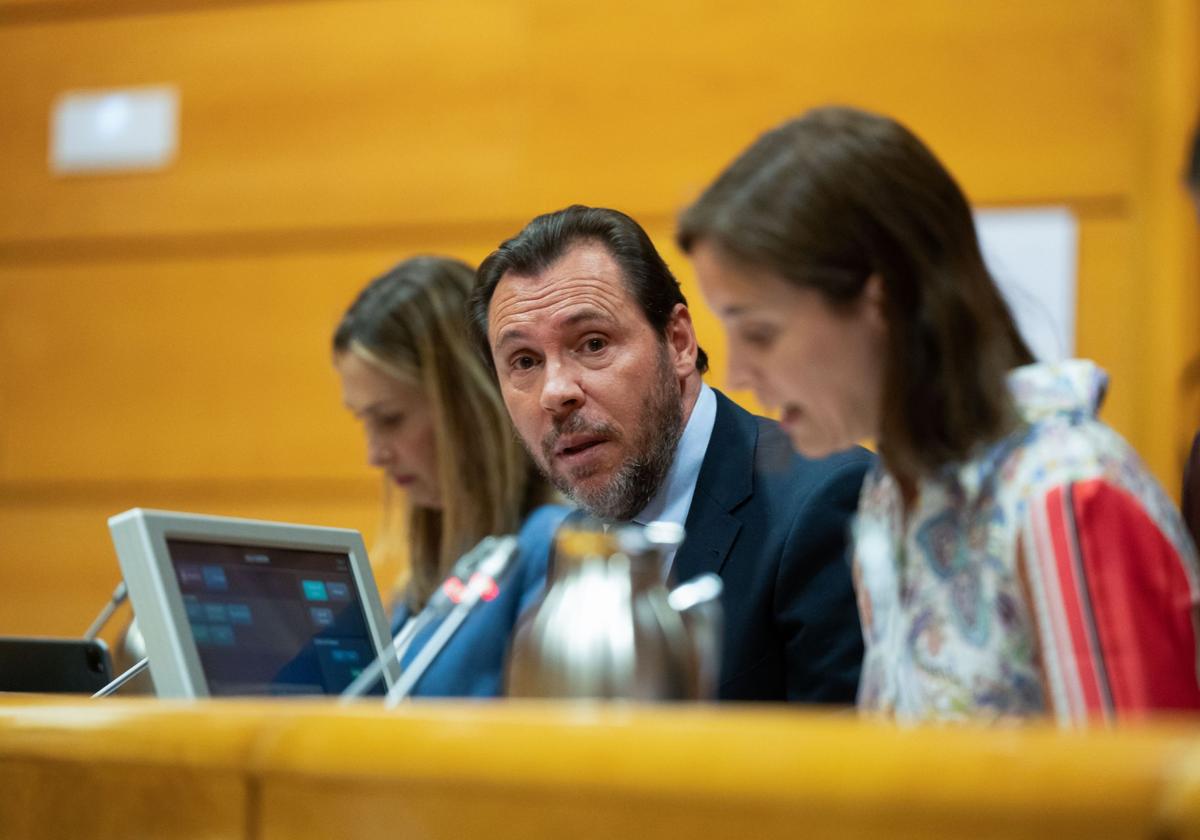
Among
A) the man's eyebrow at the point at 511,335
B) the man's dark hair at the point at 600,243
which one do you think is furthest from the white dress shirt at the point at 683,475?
the man's eyebrow at the point at 511,335

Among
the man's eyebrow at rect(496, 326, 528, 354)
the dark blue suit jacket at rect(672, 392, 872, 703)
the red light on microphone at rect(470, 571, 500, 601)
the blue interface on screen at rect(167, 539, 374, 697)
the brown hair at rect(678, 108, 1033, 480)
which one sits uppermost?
the brown hair at rect(678, 108, 1033, 480)

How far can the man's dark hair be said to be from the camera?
2123 millimetres

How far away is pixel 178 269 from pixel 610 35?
1258 mm

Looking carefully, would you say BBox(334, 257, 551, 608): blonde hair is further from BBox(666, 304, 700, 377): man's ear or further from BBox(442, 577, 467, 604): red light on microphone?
BBox(442, 577, 467, 604): red light on microphone

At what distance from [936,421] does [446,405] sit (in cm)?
133

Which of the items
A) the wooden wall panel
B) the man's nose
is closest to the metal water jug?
the man's nose

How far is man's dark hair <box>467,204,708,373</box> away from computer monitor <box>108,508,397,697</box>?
584 mm

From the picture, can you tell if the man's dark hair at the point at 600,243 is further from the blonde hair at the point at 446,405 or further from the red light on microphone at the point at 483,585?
the red light on microphone at the point at 483,585

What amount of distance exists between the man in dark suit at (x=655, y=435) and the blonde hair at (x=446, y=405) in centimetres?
20

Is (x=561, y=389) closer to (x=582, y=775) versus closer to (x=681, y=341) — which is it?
(x=681, y=341)

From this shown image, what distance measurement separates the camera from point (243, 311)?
12.5 ft

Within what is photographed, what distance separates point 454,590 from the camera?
1.44m

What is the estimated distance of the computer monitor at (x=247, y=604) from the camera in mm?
1394

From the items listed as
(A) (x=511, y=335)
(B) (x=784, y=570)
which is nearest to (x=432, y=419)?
(A) (x=511, y=335)
